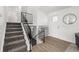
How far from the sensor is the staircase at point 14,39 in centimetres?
137

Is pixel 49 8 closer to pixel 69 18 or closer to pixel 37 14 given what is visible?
pixel 37 14

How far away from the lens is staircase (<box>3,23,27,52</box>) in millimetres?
1374

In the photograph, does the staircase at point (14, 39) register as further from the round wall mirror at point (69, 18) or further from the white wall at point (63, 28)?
the round wall mirror at point (69, 18)

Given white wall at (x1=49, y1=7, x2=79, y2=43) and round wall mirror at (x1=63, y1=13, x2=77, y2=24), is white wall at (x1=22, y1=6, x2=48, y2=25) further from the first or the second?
round wall mirror at (x1=63, y1=13, x2=77, y2=24)

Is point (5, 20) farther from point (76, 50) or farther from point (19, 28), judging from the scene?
point (76, 50)

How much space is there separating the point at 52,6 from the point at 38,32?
499 mm

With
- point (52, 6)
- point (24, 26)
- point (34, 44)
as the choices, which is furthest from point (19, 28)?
point (52, 6)

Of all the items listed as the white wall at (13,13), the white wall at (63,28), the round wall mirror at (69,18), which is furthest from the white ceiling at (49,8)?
the white wall at (13,13)

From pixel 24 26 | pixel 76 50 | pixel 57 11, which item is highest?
pixel 57 11

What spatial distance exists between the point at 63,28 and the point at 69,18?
0.19 m

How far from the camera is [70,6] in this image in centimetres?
142

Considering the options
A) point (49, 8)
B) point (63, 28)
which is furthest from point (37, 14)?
point (63, 28)

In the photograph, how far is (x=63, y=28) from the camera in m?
1.43

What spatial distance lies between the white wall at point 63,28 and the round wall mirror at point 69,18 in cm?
5
